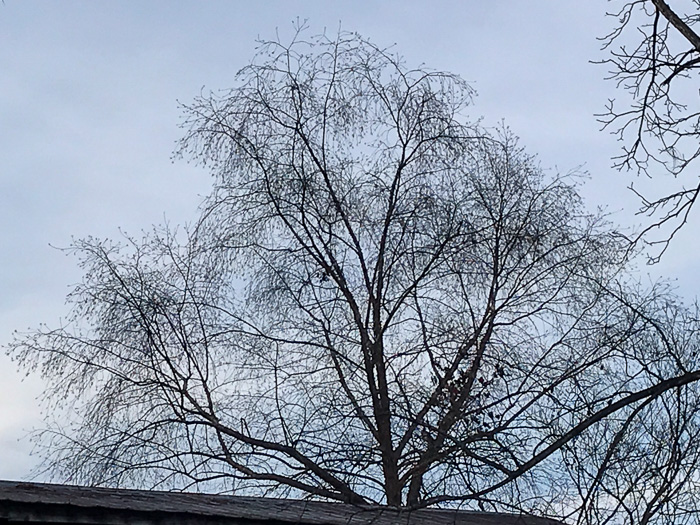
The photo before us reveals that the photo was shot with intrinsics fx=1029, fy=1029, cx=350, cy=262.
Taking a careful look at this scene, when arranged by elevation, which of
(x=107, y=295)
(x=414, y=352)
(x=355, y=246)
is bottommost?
(x=414, y=352)

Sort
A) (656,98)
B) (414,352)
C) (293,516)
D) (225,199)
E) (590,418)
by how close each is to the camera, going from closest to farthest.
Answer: (590,418) < (656,98) < (293,516) < (414,352) < (225,199)

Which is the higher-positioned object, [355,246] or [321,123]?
[321,123]

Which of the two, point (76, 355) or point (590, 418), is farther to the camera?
point (76, 355)

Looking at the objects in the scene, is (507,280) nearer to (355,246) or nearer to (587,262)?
(587,262)

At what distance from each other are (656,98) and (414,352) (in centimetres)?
799

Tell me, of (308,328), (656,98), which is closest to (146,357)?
(308,328)

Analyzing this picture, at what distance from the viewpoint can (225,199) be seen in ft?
53.1

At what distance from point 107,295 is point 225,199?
2362 mm

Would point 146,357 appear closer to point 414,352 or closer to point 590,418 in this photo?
point 414,352

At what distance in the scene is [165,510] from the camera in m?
8.35

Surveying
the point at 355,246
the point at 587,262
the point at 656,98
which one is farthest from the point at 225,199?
the point at 656,98

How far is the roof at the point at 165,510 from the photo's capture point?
764cm

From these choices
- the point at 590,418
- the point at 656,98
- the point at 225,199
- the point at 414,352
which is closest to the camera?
the point at 590,418

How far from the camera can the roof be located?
764cm
